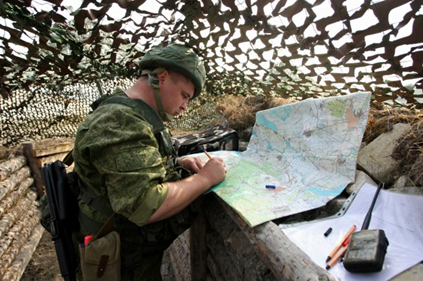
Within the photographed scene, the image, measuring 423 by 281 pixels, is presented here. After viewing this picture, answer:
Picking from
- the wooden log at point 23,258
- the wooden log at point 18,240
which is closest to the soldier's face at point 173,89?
the wooden log at point 18,240

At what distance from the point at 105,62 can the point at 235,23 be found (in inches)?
66.9

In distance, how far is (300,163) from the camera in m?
1.58

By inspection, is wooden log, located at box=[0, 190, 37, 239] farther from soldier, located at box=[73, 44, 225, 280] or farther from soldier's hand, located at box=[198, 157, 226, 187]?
soldier's hand, located at box=[198, 157, 226, 187]

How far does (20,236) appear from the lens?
3857mm

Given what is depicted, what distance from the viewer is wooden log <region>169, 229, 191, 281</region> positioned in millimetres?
2529

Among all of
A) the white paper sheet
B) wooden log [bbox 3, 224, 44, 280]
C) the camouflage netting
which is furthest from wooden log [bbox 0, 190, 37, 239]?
the white paper sheet

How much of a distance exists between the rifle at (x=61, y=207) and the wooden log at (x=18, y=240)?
2.38m

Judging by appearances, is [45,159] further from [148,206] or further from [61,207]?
[148,206]

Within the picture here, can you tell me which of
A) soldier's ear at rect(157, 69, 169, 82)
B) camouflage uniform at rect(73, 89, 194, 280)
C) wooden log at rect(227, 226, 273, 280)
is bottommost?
wooden log at rect(227, 226, 273, 280)

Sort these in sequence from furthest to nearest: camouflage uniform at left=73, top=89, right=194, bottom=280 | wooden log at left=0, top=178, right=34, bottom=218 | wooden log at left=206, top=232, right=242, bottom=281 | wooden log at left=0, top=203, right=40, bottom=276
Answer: wooden log at left=0, top=178, right=34, bottom=218
wooden log at left=0, top=203, right=40, bottom=276
wooden log at left=206, top=232, right=242, bottom=281
camouflage uniform at left=73, top=89, right=194, bottom=280

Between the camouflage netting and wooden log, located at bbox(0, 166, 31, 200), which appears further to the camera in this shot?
wooden log, located at bbox(0, 166, 31, 200)

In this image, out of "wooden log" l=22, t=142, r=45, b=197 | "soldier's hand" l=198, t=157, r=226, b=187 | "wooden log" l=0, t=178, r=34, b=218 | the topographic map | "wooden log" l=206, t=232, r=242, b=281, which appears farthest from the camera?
"wooden log" l=22, t=142, r=45, b=197

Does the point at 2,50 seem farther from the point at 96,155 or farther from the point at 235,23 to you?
the point at 235,23

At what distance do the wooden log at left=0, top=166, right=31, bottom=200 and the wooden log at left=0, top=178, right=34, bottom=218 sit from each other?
0.21 feet
